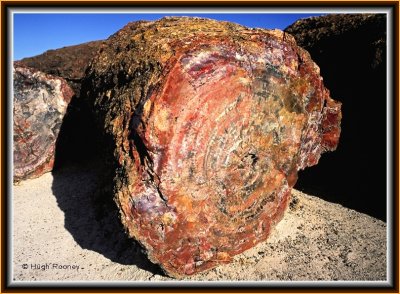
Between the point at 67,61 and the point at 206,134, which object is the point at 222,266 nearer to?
the point at 206,134

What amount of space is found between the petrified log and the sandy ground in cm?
24

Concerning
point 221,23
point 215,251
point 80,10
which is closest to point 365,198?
point 215,251

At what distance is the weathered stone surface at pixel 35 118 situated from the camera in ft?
14.9

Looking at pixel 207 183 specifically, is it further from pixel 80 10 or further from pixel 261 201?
pixel 80 10

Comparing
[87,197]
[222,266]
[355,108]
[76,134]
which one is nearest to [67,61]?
[76,134]

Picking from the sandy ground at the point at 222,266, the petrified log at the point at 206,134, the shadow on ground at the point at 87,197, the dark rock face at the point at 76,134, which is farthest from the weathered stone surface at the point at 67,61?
the petrified log at the point at 206,134

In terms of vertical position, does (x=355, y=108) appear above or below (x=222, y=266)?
above

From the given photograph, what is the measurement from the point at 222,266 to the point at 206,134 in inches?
42.0

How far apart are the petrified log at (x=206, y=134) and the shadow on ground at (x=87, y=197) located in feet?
0.95

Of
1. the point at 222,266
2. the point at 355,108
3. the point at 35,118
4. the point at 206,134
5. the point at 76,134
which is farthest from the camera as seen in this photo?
the point at 76,134

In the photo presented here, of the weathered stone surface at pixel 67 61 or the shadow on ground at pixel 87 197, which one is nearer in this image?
the shadow on ground at pixel 87 197

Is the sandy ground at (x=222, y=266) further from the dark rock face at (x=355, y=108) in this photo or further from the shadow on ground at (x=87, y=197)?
the dark rock face at (x=355, y=108)

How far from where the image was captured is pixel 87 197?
13.4 ft

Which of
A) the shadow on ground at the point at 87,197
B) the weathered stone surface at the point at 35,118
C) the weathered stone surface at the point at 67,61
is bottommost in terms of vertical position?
the shadow on ground at the point at 87,197
